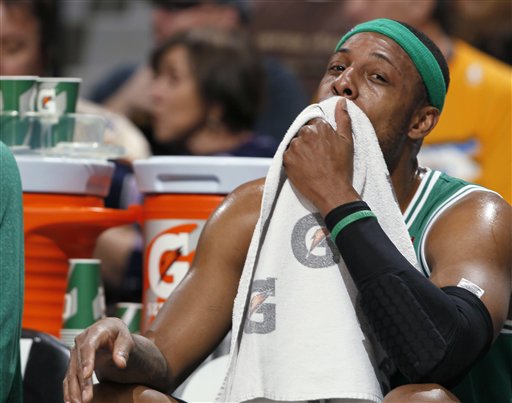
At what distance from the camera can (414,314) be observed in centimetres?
254

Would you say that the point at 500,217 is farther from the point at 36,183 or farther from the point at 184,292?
the point at 36,183

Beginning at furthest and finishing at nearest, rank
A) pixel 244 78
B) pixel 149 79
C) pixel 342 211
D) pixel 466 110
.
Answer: pixel 149 79
pixel 466 110
pixel 244 78
pixel 342 211

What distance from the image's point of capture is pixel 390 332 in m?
2.57

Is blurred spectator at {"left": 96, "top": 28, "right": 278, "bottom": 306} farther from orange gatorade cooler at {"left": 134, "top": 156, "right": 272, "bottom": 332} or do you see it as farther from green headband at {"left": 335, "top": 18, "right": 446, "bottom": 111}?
green headband at {"left": 335, "top": 18, "right": 446, "bottom": 111}

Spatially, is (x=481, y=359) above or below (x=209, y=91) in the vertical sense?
above

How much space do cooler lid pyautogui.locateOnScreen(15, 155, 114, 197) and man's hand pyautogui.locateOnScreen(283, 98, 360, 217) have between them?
2.60 ft

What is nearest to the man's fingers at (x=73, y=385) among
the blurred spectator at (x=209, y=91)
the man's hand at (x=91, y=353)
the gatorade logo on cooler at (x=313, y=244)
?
the man's hand at (x=91, y=353)

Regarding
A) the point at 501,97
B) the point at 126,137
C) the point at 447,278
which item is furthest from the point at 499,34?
the point at 447,278

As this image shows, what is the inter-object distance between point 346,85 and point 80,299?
964 millimetres

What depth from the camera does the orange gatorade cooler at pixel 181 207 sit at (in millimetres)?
3373

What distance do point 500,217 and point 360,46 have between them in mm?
495

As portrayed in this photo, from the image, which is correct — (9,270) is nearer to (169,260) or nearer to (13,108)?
(169,260)

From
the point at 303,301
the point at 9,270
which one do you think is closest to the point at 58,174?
the point at 9,270

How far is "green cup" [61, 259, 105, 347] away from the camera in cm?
339
